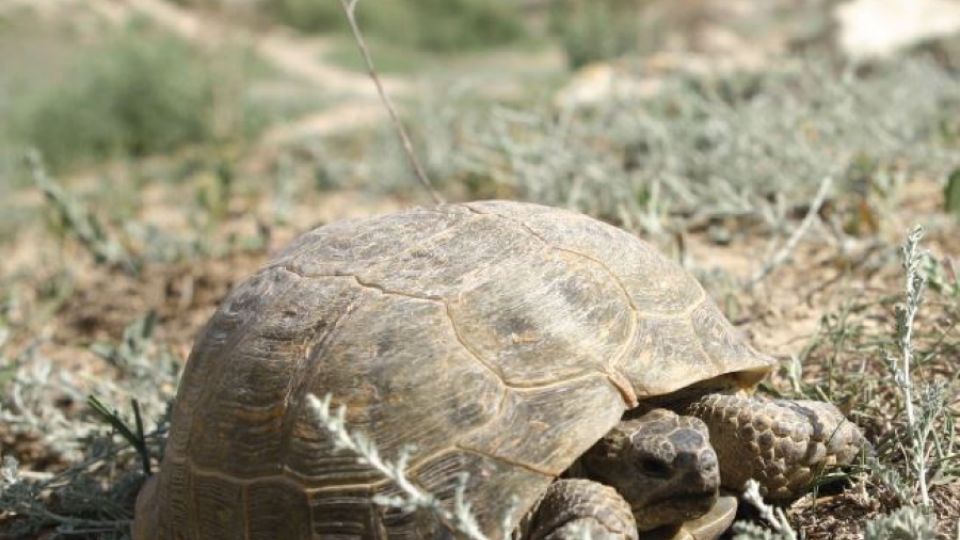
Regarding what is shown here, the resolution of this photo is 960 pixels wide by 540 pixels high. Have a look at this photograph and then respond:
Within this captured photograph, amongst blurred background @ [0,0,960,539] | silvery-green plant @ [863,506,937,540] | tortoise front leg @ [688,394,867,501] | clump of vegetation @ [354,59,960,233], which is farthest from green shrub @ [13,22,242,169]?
silvery-green plant @ [863,506,937,540]

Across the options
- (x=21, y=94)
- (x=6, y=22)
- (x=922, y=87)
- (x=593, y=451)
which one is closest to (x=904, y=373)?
(x=593, y=451)

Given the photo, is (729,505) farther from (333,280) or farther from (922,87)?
(922,87)

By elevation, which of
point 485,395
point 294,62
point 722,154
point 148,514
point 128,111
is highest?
point 485,395

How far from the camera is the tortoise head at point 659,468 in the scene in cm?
217

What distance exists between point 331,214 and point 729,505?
412cm

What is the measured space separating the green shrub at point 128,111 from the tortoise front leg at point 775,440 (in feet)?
27.3

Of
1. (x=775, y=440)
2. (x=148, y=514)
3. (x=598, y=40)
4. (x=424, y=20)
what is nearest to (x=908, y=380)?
(x=775, y=440)

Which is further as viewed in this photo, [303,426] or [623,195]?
[623,195]

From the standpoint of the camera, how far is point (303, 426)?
2291 mm

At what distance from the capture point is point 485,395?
219cm

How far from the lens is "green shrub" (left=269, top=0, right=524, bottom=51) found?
2320cm

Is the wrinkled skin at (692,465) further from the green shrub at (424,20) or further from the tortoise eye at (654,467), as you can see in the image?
the green shrub at (424,20)

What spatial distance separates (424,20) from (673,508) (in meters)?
23.2

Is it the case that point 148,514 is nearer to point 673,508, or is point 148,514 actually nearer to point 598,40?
point 673,508
